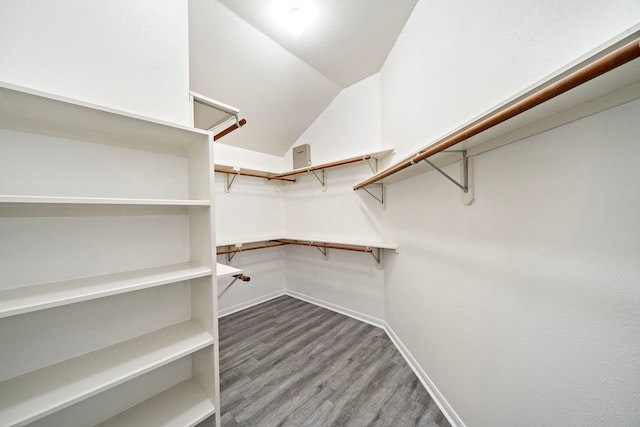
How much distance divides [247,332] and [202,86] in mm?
2437

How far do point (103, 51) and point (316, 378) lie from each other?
2.33 metres

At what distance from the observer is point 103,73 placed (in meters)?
1.02

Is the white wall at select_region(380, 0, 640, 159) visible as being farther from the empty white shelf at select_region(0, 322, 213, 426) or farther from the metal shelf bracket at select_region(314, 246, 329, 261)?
the empty white shelf at select_region(0, 322, 213, 426)

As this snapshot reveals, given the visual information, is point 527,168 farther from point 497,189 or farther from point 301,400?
point 301,400

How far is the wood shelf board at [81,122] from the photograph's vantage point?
75cm

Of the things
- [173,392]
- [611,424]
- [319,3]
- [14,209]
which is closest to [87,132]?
[14,209]

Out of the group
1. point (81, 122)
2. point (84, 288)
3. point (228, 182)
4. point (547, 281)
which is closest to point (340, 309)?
point (228, 182)

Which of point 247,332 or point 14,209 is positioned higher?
point 14,209

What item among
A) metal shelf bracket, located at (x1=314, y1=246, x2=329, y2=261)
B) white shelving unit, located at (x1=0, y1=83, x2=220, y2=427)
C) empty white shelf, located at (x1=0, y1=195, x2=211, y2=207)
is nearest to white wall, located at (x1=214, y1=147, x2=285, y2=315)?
metal shelf bracket, located at (x1=314, y1=246, x2=329, y2=261)

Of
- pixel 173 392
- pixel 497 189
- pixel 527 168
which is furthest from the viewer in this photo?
pixel 173 392

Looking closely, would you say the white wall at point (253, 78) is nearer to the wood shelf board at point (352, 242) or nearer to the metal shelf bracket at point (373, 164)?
the metal shelf bracket at point (373, 164)

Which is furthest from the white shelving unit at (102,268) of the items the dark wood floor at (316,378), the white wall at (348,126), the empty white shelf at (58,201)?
the white wall at (348,126)

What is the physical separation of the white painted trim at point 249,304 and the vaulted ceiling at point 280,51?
2049 mm

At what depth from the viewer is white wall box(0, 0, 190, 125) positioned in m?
0.86
